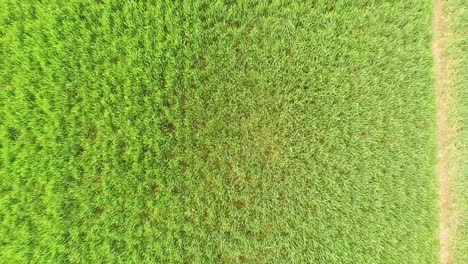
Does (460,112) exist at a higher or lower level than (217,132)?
lower

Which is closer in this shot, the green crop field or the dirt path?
the green crop field

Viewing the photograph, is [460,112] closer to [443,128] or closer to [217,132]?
[443,128]

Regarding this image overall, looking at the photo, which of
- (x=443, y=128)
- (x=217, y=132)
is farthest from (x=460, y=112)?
(x=217, y=132)

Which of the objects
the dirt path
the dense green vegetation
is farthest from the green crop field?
the dense green vegetation

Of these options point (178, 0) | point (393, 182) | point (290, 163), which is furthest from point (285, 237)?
point (178, 0)

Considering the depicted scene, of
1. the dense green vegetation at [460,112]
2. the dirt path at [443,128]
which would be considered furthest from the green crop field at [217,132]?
the dense green vegetation at [460,112]

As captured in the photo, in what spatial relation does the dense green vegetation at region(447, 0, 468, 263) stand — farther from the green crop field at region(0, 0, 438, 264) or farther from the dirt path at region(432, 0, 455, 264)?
the green crop field at region(0, 0, 438, 264)
